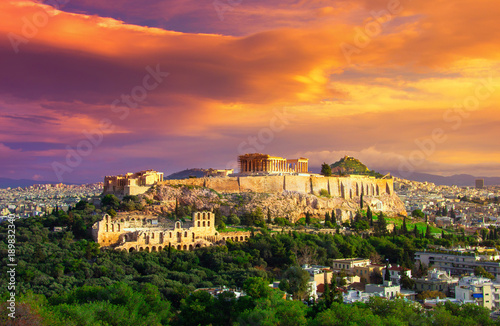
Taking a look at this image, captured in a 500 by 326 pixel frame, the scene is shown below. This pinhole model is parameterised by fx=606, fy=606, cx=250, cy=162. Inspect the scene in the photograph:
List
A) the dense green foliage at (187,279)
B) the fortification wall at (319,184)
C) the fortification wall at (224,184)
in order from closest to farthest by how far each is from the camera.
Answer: the dense green foliage at (187,279) → the fortification wall at (224,184) → the fortification wall at (319,184)

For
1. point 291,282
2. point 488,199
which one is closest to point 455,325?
point 291,282

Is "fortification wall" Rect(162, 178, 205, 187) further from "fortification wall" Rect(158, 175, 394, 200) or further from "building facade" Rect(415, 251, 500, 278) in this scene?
"building facade" Rect(415, 251, 500, 278)

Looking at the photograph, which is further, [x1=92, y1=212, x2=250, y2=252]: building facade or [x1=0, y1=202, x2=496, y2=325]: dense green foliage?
[x1=92, y1=212, x2=250, y2=252]: building facade

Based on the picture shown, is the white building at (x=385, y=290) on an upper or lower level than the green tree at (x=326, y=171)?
lower

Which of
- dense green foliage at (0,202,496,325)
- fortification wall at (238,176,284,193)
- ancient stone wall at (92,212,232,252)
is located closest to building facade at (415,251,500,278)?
dense green foliage at (0,202,496,325)

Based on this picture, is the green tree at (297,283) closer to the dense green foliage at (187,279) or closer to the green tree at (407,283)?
the dense green foliage at (187,279)

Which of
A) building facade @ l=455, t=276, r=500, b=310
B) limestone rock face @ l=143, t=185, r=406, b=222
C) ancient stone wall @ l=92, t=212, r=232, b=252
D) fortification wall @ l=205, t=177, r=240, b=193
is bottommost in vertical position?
building facade @ l=455, t=276, r=500, b=310

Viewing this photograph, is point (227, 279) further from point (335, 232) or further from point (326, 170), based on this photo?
point (326, 170)

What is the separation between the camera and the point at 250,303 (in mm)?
29578

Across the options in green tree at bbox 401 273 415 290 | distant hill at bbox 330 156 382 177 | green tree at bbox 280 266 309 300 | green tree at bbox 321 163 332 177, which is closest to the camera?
green tree at bbox 280 266 309 300

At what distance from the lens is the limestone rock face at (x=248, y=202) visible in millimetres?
55281

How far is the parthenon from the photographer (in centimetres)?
6984

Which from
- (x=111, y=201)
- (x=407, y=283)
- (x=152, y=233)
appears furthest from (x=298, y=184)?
(x=407, y=283)

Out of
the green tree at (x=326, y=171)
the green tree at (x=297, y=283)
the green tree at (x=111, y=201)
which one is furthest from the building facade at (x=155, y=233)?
the green tree at (x=326, y=171)
